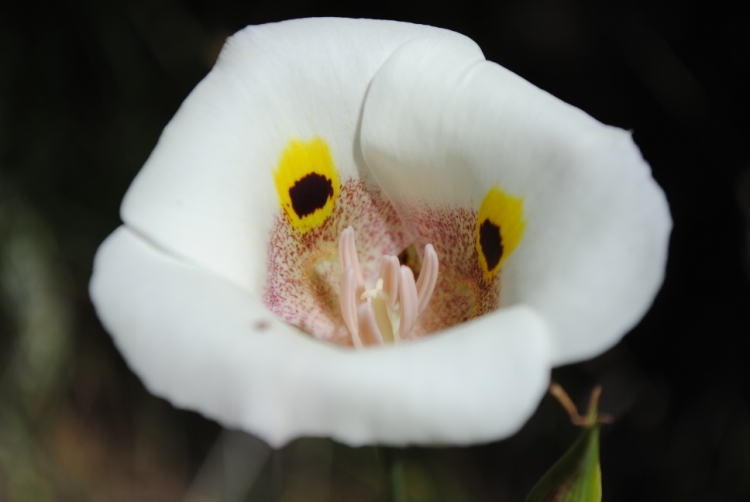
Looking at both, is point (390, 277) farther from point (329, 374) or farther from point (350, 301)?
point (329, 374)

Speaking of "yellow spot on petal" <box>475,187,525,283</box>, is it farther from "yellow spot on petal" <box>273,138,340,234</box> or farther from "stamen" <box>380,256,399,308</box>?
"yellow spot on petal" <box>273,138,340,234</box>

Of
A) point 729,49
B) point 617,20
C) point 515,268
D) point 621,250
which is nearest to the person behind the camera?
point 621,250

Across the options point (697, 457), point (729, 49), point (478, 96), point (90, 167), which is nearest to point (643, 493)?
point (697, 457)

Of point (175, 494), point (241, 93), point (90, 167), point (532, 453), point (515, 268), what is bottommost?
point (175, 494)

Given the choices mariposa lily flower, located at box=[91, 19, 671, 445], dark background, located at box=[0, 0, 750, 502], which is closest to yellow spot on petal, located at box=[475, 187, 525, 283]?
mariposa lily flower, located at box=[91, 19, 671, 445]

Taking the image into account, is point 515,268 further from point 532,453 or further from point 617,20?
point 532,453

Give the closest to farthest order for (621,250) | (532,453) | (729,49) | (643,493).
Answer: (621,250)
(729,49)
(643,493)
(532,453)

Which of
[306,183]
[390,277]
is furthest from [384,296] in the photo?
[306,183]
